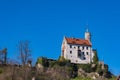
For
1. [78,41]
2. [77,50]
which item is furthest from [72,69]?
[78,41]

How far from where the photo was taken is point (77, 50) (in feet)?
321

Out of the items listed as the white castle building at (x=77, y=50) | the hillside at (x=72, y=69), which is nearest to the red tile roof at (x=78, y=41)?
the white castle building at (x=77, y=50)

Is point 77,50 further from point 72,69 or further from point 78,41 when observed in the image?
point 72,69

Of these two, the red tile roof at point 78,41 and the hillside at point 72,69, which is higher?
the red tile roof at point 78,41

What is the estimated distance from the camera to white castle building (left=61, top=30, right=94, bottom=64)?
95.9 metres

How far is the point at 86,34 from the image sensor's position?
10469cm

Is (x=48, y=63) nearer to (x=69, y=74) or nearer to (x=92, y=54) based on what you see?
(x=69, y=74)

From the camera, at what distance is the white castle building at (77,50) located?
315 ft

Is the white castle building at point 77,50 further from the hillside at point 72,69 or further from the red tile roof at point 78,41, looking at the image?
the hillside at point 72,69

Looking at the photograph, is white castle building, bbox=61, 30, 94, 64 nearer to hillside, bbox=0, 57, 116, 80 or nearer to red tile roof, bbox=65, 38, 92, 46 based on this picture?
red tile roof, bbox=65, 38, 92, 46

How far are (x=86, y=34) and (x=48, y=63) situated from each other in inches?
776

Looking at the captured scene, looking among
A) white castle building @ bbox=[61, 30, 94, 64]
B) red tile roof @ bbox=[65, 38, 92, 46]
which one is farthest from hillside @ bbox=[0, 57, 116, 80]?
red tile roof @ bbox=[65, 38, 92, 46]

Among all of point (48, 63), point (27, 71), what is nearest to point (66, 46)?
point (48, 63)

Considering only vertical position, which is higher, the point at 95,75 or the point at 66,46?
the point at 66,46
